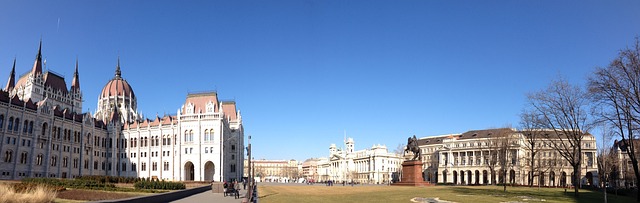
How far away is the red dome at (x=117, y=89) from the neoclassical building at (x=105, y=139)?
11.3 meters

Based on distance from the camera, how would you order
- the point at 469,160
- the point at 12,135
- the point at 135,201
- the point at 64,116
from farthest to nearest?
the point at 469,160 → the point at 64,116 → the point at 12,135 → the point at 135,201

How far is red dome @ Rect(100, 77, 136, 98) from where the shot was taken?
5212 inches

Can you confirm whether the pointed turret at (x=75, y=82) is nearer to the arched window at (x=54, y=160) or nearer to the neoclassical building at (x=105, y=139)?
the neoclassical building at (x=105, y=139)

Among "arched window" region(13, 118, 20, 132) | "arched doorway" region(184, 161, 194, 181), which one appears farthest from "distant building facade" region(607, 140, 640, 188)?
"arched window" region(13, 118, 20, 132)

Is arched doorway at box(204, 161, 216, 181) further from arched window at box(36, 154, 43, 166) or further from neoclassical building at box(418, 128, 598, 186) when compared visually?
neoclassical building at box(418, 128, 598, 186)

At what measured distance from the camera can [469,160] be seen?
134 meters

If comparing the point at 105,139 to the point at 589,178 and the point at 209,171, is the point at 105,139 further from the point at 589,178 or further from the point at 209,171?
the point at 589,178

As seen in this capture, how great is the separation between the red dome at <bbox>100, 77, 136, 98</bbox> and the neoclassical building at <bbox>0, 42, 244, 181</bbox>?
37.0ft

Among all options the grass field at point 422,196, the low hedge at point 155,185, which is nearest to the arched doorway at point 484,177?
the grass field at point 422,196

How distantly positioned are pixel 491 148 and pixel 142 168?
78317 mm

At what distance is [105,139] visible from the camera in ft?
367

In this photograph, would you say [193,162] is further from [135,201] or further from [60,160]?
[135,201]

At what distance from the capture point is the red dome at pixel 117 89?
132375 millimetres

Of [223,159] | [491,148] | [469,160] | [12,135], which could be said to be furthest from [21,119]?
[469,160]
